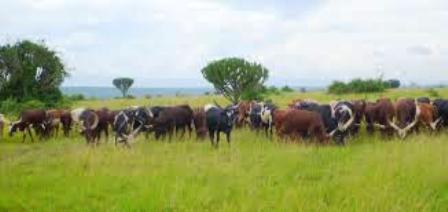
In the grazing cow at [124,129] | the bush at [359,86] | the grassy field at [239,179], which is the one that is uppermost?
the bush at [359,86]

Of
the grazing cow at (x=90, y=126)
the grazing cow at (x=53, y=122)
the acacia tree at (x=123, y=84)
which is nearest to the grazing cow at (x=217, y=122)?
the grazing cow at (x=90, y=126)

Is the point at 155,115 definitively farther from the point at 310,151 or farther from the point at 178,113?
the point at 310,151

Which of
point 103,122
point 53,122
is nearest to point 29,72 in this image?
A: point 53,122

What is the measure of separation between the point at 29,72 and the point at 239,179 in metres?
27.6

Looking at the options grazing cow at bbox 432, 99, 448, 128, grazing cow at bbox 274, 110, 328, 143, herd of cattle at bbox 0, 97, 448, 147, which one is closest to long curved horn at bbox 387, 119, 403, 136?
herd of cattle at bbox 0, 97, 448, 147

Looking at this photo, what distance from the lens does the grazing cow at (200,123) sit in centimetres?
2262

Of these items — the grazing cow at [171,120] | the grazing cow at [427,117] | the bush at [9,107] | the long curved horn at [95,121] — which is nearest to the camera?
the grazing cow at [427,117]

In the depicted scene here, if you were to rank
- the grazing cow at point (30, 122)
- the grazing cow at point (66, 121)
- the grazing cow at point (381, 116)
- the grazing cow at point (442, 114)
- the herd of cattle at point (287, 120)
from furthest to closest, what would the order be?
the grazing cow at point (66, 121) < the grazing cow at point (30, 122) < the grazing cow at point (442, 114) < the grazing cow at point (381, 116) < the herd of cattle at point (287, 120)

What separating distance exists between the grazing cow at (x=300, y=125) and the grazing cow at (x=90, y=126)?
620 centimetres

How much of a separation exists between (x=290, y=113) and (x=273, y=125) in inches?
91.8

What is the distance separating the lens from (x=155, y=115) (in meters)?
23.6

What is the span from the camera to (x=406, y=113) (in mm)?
21641

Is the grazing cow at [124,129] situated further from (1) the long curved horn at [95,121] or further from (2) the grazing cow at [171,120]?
(1) the long curved horn at [95,121]

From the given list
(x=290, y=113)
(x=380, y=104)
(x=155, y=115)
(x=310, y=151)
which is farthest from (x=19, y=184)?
(x=380, y=104)
